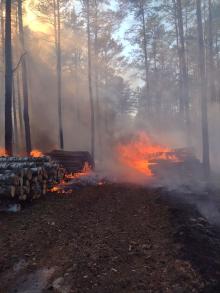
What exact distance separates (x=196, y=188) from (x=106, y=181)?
382cm

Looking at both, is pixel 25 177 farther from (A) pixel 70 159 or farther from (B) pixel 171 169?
(B) pixel 171 169

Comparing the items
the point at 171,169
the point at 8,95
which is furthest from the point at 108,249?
the point at 8,95

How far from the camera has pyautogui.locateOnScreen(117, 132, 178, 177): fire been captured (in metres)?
17.6

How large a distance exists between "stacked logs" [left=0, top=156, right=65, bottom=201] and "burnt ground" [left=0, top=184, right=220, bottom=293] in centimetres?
56

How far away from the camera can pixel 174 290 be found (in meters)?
5.06

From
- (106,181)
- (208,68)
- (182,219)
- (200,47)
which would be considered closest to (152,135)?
(208,68)

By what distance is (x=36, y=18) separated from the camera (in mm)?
23938

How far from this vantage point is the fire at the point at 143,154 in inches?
692

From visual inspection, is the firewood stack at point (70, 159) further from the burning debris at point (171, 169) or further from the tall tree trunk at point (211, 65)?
the tall tree trunk at point (211, 65)

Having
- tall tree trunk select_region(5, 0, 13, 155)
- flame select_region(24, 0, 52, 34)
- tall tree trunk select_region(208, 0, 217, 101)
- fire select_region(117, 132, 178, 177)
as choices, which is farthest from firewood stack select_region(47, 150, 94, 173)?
tall tree trunk select_region(208, 0, 217, 101)

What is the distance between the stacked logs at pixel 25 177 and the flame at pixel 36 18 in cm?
1573

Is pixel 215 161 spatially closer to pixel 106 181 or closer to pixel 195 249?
pixel 106 181

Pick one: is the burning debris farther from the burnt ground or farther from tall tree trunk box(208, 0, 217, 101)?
tall tree trunk box(208, 0, 217, 101)

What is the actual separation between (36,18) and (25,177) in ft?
60.0
